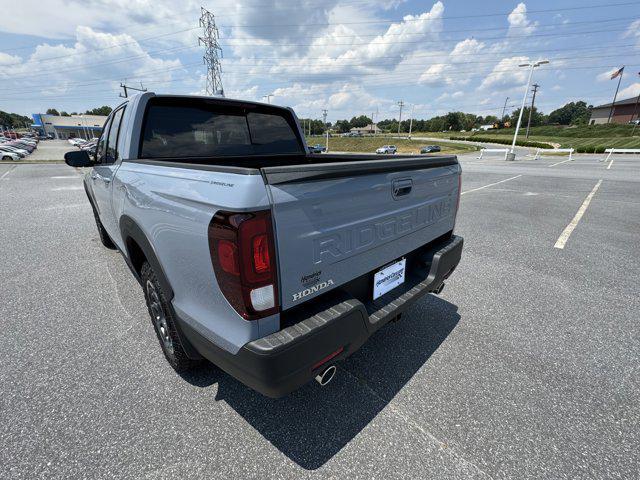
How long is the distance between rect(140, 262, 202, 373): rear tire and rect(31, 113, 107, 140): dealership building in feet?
347

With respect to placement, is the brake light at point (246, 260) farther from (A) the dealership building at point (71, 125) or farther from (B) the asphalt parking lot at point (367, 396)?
(A) the dealership building at point (71, 125)

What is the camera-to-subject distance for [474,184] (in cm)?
1303

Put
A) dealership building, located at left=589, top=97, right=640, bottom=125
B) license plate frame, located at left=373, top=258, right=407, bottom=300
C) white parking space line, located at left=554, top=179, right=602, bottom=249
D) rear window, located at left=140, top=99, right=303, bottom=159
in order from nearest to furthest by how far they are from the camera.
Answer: license plate frame, located at left=373, top=258, right=407, bottom=300
rear window, located at left=140, top=99, right=303, bottom=159
white parking space line, located at left=554, top=179, right=602, bottom=249
dealership building, located at left=589, top=97, right=640, bottom=125

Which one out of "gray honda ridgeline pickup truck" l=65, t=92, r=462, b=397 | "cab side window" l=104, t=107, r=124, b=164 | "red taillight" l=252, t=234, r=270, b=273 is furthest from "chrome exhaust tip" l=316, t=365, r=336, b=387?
"cab side window" l=104, t=107, r=124, b=164

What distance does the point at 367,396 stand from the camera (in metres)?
2.20

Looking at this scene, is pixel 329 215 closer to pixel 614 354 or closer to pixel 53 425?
pixel 53 425

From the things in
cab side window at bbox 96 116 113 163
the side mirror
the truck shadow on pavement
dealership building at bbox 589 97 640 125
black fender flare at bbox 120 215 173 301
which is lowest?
the truck shadow on pavement

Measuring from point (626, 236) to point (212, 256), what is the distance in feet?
24.7

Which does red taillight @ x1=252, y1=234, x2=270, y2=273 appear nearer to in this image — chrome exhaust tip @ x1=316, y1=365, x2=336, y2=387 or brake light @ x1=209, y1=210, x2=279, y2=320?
brake light @ x1=209, y1=210, x2=279, y2=320

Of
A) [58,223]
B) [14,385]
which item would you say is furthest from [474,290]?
[58,223]

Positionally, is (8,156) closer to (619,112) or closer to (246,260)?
(246,260)

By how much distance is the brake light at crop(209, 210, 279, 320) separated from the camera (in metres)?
1.38

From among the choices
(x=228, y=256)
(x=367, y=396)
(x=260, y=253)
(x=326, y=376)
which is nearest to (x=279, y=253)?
(x=260, y=253)

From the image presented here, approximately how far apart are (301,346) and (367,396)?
0.99m
